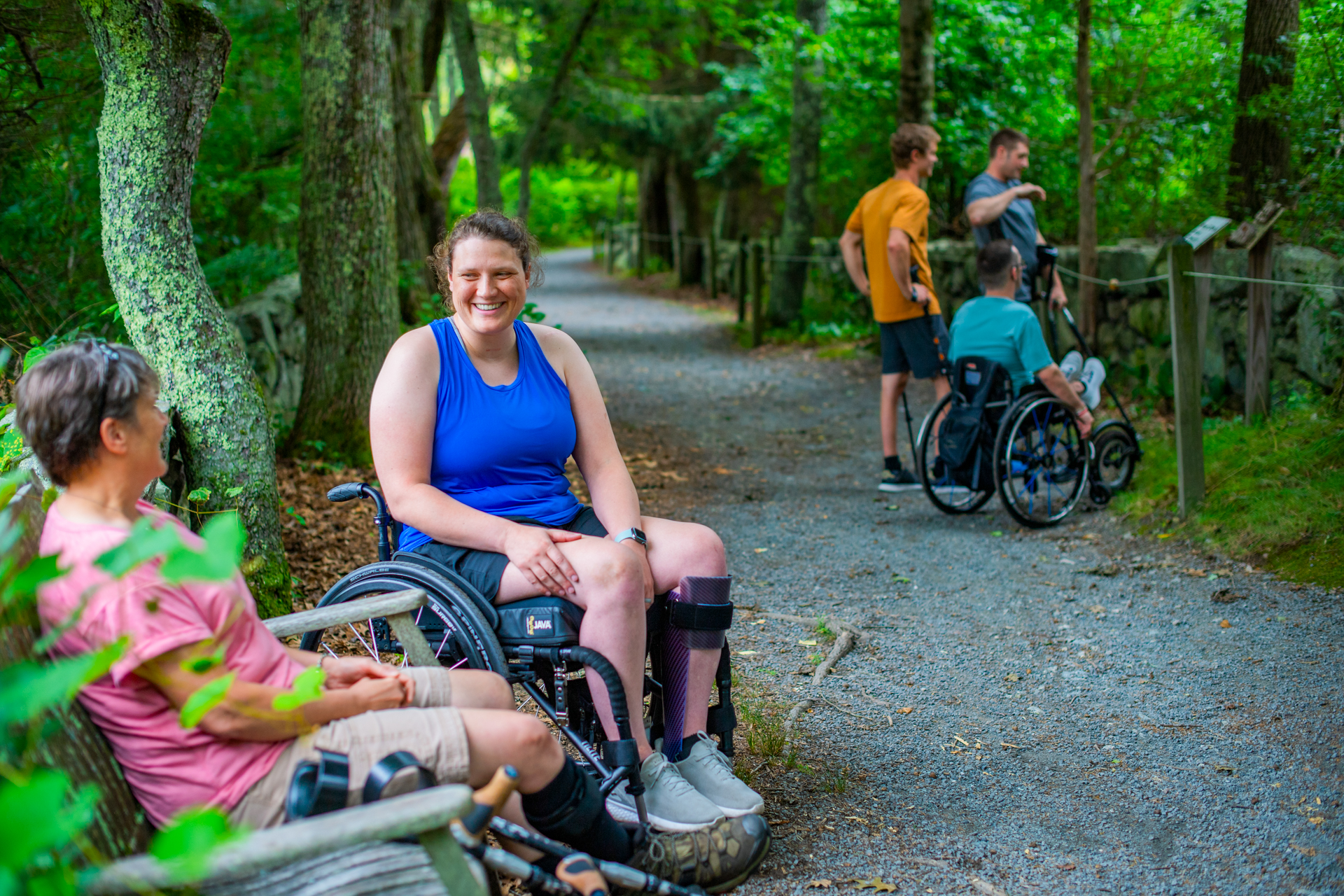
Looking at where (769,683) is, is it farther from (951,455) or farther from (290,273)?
(290,273)

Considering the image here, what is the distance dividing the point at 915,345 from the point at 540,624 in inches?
158

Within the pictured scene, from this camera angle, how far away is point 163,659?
1624 millimetres

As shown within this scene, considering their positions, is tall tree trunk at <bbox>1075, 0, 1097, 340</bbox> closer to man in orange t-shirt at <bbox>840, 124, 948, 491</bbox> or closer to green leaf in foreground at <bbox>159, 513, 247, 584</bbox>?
man in orange t-shirt at <bbox>840, 124, 948, 491</bbox>

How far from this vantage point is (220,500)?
360 cm

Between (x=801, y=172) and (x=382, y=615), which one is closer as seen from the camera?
(x=382, y=615)

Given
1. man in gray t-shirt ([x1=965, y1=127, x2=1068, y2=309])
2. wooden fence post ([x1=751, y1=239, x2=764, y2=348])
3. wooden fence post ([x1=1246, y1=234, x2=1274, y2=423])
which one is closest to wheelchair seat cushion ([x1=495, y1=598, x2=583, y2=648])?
man in gray t-shirt ([x1=965, y1=127, x2=1068, y2=309])

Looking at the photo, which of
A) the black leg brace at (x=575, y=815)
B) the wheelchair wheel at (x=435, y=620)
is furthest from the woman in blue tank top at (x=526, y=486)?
the black leg brace at (x=575, y=815)

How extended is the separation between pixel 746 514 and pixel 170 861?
4.71m

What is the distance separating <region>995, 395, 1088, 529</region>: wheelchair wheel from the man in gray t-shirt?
0.94m

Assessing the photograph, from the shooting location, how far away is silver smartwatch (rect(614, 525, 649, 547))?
261cm

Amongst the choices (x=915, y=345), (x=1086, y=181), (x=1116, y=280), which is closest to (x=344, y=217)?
(x=915, y=345)

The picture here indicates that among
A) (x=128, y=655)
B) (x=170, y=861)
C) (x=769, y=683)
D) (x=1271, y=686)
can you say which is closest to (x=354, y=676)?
(x=128, y=655)

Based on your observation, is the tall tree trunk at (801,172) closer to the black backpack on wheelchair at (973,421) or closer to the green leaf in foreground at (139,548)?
the black backpack on wheelchair at (973,421)

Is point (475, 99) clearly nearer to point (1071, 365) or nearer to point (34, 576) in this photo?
point (1071, 365)
